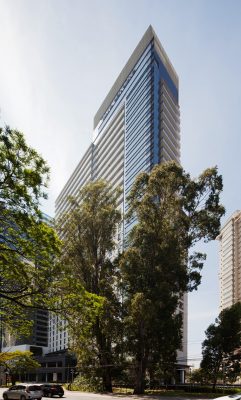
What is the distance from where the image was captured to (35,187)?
56.9 feet

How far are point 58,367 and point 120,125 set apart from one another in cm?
7800

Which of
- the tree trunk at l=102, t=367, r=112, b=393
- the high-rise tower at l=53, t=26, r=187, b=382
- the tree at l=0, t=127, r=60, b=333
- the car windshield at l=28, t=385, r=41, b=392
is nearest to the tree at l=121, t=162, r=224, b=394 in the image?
the tree trunk at l=102, t=367, r=112, b=393

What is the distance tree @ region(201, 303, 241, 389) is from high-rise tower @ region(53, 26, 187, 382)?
71540 millimetres

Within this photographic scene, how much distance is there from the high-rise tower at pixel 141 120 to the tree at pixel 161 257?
70.2 metres

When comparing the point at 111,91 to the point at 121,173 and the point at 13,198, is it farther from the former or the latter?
the point at 13,198

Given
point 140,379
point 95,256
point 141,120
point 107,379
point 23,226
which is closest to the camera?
point 23,226

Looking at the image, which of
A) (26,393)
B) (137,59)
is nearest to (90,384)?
(26,393)

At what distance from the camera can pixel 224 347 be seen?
42875 mm

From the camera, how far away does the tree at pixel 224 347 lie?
4272 centimetres

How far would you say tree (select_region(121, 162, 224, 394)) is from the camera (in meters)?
40.2

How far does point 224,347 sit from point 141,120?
321 ft

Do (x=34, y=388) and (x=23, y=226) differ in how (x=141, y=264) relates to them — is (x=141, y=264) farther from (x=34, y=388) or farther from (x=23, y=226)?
(x=23, y=226)

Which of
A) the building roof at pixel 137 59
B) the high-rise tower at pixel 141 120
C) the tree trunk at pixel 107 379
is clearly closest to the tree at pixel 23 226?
the tree trunk at pixel 107 379

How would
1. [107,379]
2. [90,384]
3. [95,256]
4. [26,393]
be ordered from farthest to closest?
[95,256] → [90,384] → [107,379] → [26,393]
